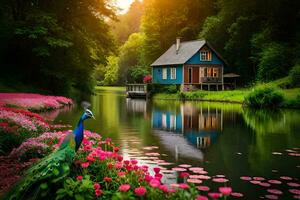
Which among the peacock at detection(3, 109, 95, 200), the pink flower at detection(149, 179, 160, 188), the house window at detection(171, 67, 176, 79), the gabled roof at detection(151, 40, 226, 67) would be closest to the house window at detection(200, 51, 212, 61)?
the gabled roof at detection(151, 40, 226, 67)

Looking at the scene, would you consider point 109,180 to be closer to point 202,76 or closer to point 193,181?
point 193,181

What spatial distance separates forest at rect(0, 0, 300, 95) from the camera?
34875mm

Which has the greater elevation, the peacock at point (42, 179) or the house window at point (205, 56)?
the house window at point (205, 56)

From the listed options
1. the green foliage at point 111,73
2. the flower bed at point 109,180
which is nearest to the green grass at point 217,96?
the flower bed at point 109,180

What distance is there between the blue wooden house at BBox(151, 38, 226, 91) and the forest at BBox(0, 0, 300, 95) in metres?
3.10

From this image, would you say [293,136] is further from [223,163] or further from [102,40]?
[102,40]

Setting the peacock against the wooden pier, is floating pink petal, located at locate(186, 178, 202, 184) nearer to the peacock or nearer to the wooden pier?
the peacock

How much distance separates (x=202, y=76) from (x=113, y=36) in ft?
60.9

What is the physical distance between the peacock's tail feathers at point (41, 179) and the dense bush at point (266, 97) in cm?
2924

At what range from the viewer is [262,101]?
3372 cm

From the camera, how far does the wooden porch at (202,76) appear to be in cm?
5612

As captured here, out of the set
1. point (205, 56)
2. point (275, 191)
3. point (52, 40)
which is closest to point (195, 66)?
point (205, 56)

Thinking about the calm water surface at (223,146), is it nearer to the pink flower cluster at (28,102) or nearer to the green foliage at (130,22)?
the pink flower cluster at (28,102)

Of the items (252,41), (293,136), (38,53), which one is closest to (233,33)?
(252,41)
